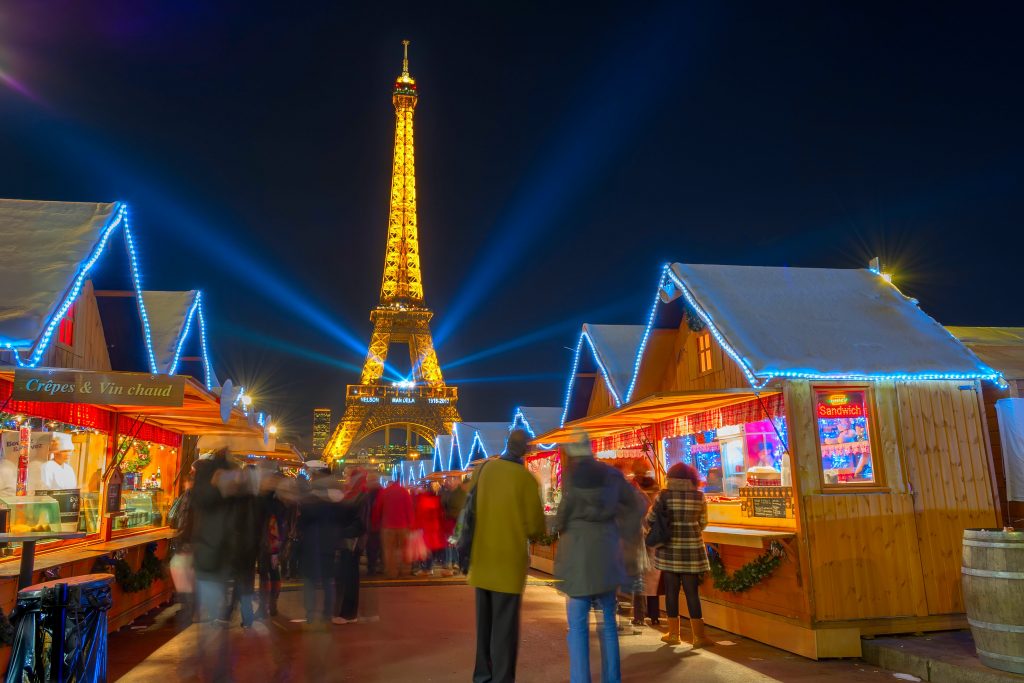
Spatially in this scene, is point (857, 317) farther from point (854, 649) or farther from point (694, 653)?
point (694, 653)

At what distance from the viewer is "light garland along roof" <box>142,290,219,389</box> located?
11.6 metres

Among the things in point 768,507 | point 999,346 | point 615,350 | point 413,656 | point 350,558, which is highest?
point 615,350

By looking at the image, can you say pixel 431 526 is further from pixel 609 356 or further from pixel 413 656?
pixel 413 656

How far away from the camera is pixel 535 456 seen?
19.8 meters

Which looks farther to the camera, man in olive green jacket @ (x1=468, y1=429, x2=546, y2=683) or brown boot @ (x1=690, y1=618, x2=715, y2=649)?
brown boot @ (x1=690, y1=618, x2=715, y2=649)

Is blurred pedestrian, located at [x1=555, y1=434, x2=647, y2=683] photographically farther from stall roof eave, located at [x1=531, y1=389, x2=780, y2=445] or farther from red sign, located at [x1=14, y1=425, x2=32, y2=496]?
red sign, located at [x1=14, y1=425, x2=32, y2=496]

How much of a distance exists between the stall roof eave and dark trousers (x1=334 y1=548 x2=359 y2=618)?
10.9 feet

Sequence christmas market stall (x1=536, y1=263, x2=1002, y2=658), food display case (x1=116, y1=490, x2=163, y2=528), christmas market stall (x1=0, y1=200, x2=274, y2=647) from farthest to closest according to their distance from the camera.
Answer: food display case (x1=116, y1=490, x2=163, y2=528) < christmas market stall (x1=536, y1=263, x2=1002, y2=658) < christmas market stall (x1=0, y1=200, x2=274, y2=647)

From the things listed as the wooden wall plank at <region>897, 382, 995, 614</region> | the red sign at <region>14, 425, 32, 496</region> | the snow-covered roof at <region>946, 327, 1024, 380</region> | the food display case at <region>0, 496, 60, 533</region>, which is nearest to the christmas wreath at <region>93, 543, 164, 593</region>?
the food display case at <region>0, 496, 60, 533</region>

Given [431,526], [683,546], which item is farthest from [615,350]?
[683,546]

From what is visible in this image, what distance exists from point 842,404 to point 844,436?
0.34 meters

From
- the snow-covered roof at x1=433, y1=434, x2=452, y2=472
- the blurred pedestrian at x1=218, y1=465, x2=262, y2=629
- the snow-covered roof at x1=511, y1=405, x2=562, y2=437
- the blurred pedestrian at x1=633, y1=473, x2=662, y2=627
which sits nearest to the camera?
the blurred pedestrian at x1=218, y1=465, x2=262, y2=629

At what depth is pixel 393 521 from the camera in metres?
12.9

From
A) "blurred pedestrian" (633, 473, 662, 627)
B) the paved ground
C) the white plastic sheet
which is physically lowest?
the paved ground
